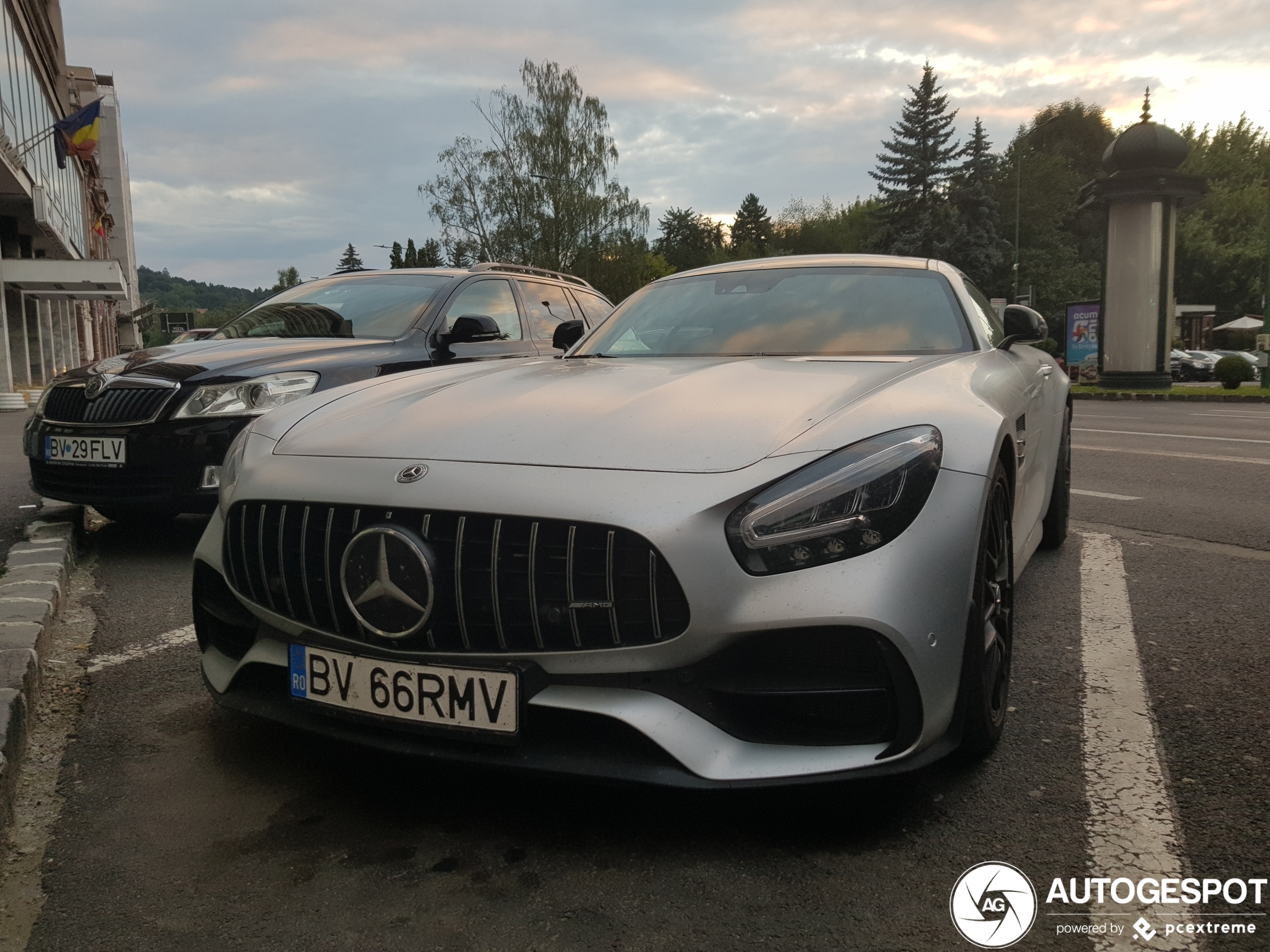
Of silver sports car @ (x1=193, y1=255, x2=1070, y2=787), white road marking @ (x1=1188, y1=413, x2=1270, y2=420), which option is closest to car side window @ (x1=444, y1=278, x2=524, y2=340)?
silver sports car @ (x1=193, y1=255, x2=1070, y2=787)

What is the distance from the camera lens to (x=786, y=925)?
1828mm

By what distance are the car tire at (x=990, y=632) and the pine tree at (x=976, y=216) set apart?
5500cm

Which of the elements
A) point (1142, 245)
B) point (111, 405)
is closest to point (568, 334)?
point (111, 405)

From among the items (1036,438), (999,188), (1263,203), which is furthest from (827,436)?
(1263,203)

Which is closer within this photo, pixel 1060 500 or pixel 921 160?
pixel 1060 500

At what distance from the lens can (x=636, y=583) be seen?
200 centimetres

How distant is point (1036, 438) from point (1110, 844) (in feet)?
6.20

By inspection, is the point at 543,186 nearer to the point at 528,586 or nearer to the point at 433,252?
the point at 433,252

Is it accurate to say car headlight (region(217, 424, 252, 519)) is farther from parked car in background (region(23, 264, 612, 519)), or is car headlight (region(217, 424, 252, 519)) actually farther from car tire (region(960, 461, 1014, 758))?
car tire (region(960, 461, 1014, 758))

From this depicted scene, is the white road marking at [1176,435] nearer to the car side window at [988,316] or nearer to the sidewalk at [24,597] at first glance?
the car side window at [988,316]

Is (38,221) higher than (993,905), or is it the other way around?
(38,221)

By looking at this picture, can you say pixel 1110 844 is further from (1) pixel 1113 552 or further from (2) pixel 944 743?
(1) pixel 1113 552

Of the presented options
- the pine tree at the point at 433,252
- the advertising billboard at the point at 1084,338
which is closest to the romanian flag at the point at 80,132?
the pine tree at the point at 433,252

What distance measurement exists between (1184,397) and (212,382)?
89.6 ft
